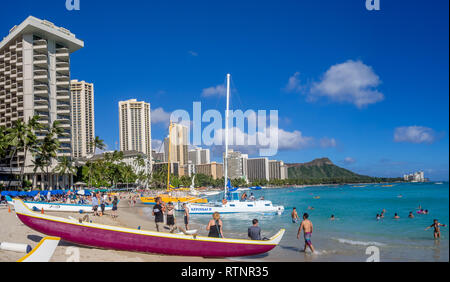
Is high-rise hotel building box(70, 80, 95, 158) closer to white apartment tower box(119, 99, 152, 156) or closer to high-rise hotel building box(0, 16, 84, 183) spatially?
white apartment tower box(119, 99, 152, 156)

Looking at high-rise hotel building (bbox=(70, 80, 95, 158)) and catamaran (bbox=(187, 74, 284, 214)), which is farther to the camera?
high-rise hotel building (bbox=(70, 80, 95, 158))

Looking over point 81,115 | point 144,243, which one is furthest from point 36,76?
point 81,115

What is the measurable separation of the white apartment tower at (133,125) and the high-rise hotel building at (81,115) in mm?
24997

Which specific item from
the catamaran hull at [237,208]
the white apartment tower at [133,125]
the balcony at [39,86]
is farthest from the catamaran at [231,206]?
the white apartment tower at [133,125]

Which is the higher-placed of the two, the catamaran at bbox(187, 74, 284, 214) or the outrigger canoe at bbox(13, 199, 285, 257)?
the outrigger canoe at bbox(13, 199, 285, 257)

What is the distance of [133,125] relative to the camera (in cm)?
16362

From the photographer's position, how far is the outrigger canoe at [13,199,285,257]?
1008 centimetres

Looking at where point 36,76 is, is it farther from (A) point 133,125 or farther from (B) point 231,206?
(A) point 133,125

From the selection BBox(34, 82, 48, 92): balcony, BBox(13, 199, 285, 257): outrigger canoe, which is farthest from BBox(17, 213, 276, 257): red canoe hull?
BBox(34, 82, 48, 92): balcony

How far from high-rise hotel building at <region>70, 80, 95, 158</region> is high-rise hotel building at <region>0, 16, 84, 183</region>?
62481 mm
